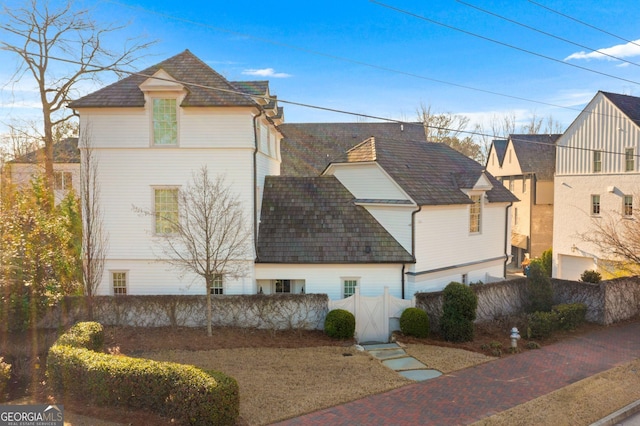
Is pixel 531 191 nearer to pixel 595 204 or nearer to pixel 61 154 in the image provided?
pixel 595 204

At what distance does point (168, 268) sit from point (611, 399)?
Result: 14.7m

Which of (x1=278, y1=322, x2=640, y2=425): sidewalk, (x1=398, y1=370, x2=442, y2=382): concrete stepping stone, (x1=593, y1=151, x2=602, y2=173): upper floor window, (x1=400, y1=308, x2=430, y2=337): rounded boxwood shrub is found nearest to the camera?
(x1=278, y1=322, x2=640, y2=425): sidewalk

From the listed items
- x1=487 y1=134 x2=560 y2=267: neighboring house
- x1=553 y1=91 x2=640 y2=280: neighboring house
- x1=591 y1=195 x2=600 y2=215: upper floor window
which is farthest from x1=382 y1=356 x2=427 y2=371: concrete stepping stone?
x1=487 y1=134 x2=560 y2=267: neighboring house

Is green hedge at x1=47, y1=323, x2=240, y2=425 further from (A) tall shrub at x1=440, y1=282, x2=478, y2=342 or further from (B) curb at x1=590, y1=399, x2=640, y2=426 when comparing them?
(A) tall shrub at x1=440, y1=282, x2=478, y2=342

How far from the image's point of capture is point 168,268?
16781mm

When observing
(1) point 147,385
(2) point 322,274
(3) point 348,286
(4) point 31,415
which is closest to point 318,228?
(2) point 322,274

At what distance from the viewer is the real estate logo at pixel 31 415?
8.91 meters

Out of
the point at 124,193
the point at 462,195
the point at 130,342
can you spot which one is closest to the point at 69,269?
the point at 124,193

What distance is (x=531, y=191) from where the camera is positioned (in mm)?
38281

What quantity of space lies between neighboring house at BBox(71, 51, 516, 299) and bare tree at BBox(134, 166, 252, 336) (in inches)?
14.8

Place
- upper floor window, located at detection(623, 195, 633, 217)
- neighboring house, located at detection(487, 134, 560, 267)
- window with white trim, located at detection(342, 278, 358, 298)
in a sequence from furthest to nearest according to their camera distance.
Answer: neighboring house, located at detection(487, 134, 560, 267) < upper floor window, located at detection(623, 195, 633, 217) < window with white trim, located at detection(342, 278, 358, 298)

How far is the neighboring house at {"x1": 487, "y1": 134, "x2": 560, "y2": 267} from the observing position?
38156 mm

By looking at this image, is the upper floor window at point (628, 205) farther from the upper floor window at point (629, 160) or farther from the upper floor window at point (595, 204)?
the upper floor window at point (595, 204)

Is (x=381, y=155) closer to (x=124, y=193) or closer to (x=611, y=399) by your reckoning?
(x=124, y=193)
